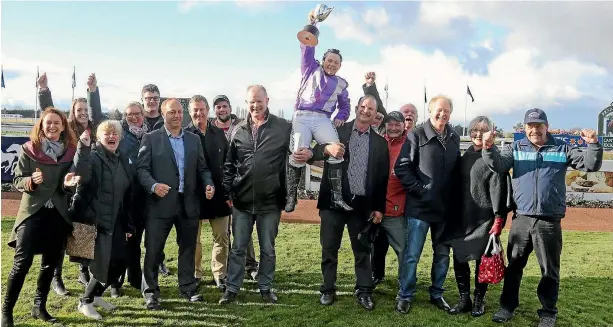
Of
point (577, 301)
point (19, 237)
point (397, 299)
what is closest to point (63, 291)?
point (19, 237)

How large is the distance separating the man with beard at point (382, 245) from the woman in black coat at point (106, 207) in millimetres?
2842

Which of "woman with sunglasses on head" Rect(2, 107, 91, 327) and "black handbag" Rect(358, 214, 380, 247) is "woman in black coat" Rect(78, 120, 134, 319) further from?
"black handbag" Rect(358, 214, 380, 247)

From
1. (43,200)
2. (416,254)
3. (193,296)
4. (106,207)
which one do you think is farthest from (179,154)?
(416,254)

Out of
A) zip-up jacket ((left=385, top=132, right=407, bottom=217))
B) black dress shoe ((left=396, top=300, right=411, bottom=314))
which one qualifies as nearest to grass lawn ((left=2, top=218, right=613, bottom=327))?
black dress shoe ((left=396, top=300, right=411, bottom=314))

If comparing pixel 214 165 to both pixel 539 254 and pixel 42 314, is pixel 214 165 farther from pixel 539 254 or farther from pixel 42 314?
pixel 539 254

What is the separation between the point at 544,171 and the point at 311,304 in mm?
2661

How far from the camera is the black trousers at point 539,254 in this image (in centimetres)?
452

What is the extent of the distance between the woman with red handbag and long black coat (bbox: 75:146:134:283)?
10.6ft

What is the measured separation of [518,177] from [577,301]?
2156 mm

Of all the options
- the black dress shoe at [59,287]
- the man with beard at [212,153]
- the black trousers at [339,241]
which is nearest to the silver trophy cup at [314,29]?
the man with beard at [212,153]

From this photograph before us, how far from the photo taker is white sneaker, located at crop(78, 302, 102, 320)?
14.9ft

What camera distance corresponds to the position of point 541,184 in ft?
14.7

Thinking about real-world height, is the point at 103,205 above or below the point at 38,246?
above

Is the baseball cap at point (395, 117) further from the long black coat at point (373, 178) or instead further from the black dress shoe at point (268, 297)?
the black dress shoe at point (268, 297)
